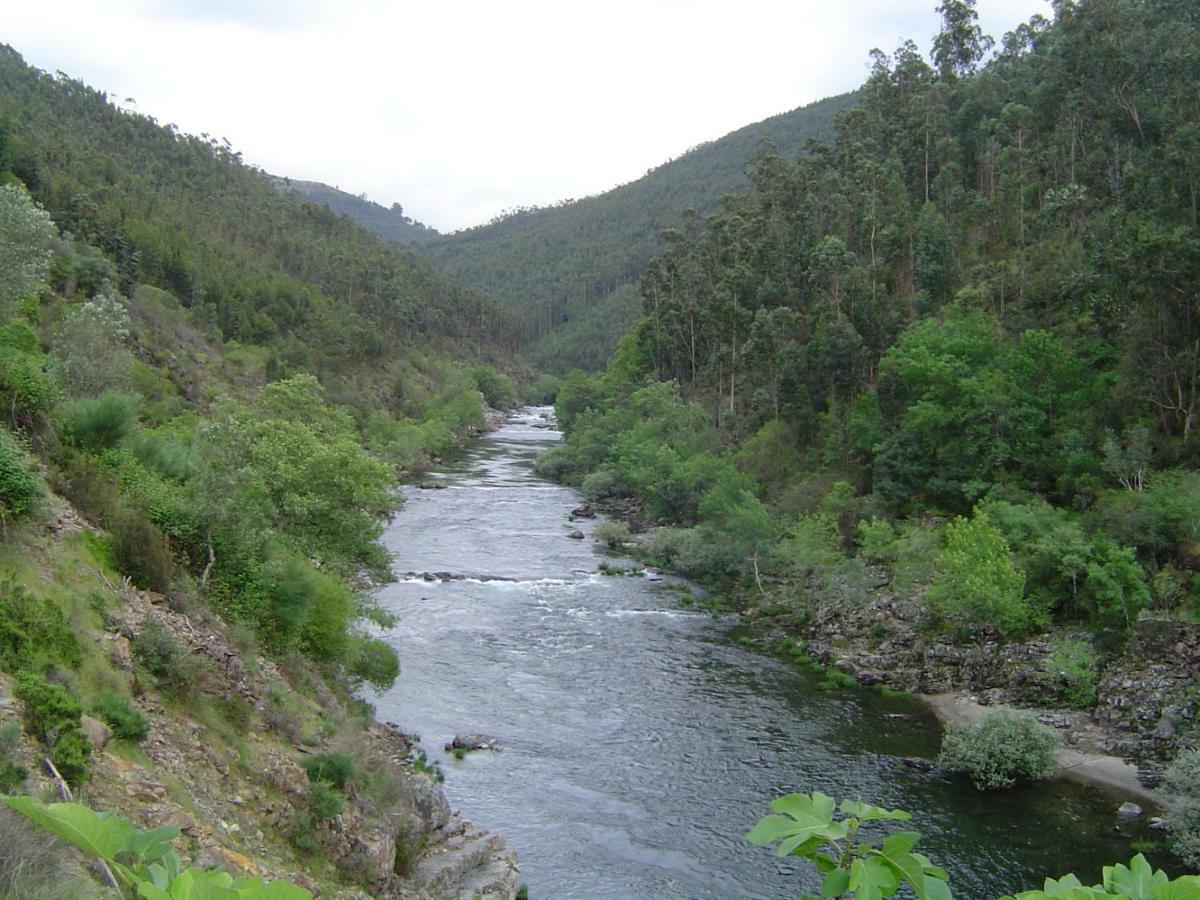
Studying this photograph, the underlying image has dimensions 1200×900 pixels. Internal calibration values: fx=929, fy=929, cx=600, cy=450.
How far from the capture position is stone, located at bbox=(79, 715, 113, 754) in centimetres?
1336

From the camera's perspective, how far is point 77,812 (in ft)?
10.2

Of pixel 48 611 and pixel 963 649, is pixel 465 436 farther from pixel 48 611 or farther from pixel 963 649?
pixel 48 611

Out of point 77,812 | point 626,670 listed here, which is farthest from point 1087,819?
point 77,812

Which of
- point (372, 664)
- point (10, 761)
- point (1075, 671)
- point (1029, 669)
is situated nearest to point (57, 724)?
point (10, 761)

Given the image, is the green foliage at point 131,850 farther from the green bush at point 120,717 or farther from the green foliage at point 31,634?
the green foliage at point 31,634

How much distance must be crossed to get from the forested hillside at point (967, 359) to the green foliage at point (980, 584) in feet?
0.33

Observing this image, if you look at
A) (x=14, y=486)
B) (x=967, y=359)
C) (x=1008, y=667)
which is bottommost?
(x=1008, y=667)

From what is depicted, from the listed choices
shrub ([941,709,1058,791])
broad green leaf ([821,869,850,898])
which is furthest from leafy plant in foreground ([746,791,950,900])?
shrub ([941,709,1058,791])

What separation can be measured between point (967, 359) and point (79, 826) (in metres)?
49.0

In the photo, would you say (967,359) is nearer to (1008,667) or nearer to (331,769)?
(1008,667)

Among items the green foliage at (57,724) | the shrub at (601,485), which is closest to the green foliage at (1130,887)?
the green foliage at (57,724)

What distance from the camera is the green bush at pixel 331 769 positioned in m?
Answer: 18.0

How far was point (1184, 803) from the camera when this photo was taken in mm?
23266

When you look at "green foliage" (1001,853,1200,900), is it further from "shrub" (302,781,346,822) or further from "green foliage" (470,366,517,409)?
"green foliage" (470,366,517,409)
